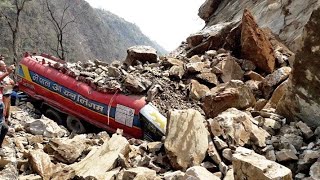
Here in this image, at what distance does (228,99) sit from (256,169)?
3.85 meters

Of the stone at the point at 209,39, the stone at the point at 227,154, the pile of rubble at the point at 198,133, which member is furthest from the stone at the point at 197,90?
the stone at the point at 227,154

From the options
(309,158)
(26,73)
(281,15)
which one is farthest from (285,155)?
(26,73)

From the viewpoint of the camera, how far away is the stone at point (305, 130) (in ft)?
19.4

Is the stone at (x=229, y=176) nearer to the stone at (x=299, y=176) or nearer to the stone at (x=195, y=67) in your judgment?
the stone at (x=299, y=176)

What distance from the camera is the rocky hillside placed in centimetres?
5709

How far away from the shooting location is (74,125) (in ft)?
36.4

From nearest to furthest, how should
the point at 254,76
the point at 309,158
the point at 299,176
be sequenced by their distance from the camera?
the point at 299,176, the point at 309,158, the point at 254,76

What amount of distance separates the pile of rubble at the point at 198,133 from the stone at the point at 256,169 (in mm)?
11

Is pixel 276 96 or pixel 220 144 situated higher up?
pixel 276 96

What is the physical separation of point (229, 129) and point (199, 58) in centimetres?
525

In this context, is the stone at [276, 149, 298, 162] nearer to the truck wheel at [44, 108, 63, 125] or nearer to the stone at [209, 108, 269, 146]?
the stone at [209, 108, 269, 146]

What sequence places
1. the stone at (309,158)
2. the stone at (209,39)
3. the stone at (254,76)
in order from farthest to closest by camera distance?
the stone at (209,39) < the stone at (254,76) < the stone at (309,158)

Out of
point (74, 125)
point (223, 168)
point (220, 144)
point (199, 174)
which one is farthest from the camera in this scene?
point (74, 125)

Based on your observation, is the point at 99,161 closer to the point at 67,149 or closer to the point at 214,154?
the point at 67,149
